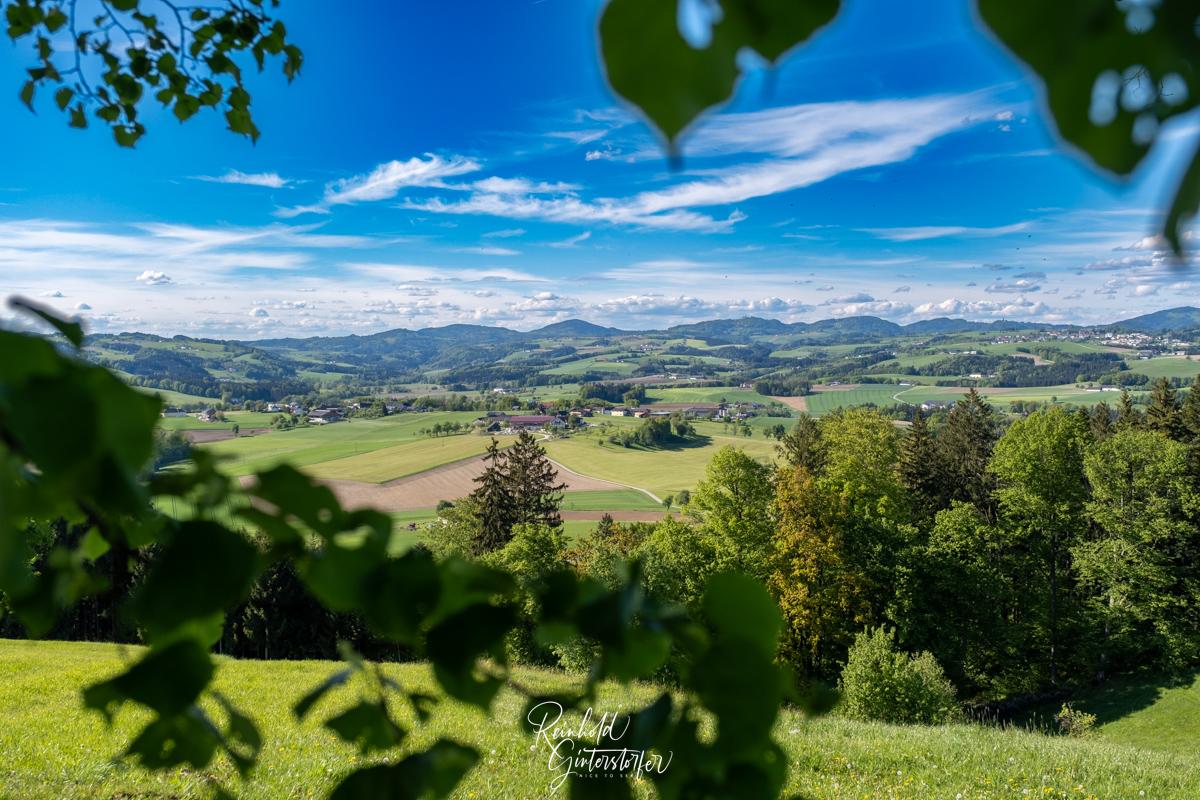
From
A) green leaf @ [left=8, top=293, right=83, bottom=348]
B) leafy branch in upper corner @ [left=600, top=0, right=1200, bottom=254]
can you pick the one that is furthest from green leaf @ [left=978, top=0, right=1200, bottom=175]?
green leaf @ [left=8, top=293, right=83, bottom=348]

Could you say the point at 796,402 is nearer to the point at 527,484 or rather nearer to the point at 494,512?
the point at 527,484

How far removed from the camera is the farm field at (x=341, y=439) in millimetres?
73938

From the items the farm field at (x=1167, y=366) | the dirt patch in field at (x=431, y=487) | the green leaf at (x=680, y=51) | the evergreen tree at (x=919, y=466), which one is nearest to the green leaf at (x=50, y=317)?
the green leaf at (x=680, y=51)

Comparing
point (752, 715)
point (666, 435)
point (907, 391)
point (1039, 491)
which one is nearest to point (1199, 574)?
point (1039, 491)

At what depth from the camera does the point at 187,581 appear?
0.67 m

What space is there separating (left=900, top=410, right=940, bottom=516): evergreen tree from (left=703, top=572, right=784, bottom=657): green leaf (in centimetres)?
4100

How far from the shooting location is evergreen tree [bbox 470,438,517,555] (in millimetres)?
39688

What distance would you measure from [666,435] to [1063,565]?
7255 cm

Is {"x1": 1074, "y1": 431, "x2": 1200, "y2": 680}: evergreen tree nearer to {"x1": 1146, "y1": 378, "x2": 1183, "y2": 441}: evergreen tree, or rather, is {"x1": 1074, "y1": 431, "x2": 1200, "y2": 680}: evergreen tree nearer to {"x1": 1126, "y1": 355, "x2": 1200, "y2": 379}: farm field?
{"x1": 1146, "y1": 378, "x2": 1183, "y2": 441}: evergreen tree

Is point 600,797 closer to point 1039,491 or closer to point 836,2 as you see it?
point 836,2

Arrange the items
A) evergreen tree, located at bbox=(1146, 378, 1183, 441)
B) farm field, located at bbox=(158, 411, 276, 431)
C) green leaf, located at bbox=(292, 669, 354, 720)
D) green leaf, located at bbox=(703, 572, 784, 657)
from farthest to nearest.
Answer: farm field, located at bbox=(158, 411, 276, 431) → evergreen tree, located at bbox=(1146, 378, 1183, 441) → green leaf, located at bbox=(292, 669, 354, 720) → green leaf, located at bbox=(703, 572, 784, 657)

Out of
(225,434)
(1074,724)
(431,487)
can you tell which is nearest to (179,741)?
(1074,724)

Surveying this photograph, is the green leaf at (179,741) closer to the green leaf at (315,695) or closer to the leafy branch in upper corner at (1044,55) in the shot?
the green leaf at (315,695)

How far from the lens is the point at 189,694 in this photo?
800mm
